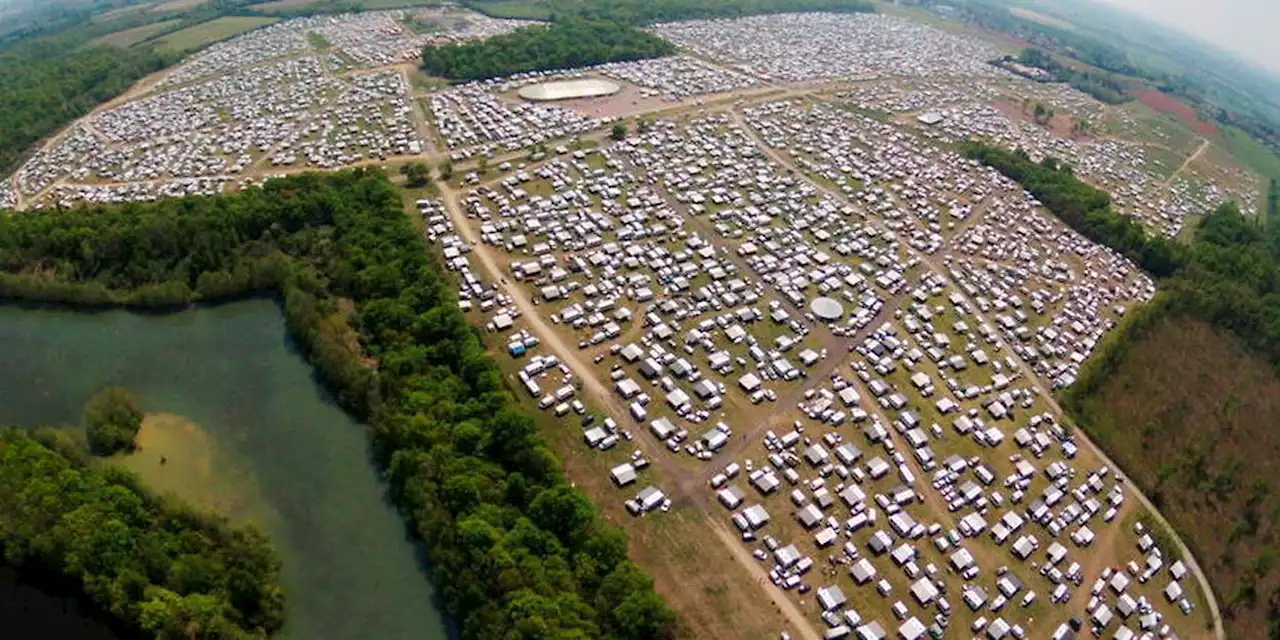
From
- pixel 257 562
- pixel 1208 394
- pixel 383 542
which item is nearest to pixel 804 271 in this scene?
pixel 1208 394

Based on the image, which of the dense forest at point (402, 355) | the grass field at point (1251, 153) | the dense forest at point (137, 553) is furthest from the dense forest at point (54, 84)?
the grass field at point (1251, 153)

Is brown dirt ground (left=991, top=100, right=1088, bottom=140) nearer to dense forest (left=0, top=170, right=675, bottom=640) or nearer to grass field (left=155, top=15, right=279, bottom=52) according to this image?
dense forest (left=0, top=170, right=675, bottom=640)

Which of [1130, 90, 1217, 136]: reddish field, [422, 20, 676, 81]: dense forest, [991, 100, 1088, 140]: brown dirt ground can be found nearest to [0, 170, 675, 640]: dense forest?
[422, 20, 676, 81]: dense forest

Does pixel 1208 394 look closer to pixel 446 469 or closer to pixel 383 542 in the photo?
pixel 446 469

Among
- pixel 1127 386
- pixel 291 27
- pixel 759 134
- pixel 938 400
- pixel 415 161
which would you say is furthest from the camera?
pixel 291 27

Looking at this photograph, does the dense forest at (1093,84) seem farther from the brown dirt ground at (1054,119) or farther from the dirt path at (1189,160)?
the brown dirt ground at (1054,119)

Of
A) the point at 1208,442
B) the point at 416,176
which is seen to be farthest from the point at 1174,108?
the point at 416,176
